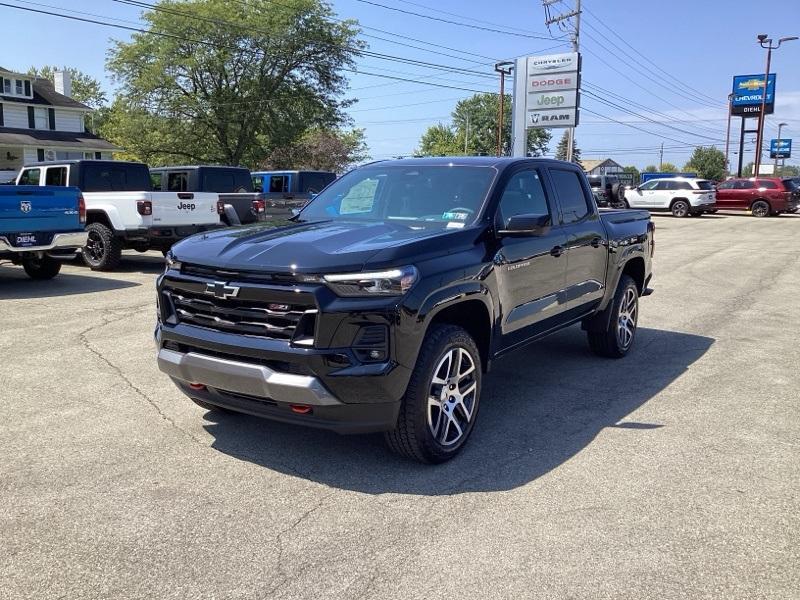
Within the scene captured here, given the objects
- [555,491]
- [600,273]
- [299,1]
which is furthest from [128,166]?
[299,1]

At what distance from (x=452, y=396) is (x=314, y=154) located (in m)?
48.6

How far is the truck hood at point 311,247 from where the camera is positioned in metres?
3.72

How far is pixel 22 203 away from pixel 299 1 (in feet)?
122

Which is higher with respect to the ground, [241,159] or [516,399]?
[241,159]

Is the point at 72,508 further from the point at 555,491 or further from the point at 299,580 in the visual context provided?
the point at 555,491

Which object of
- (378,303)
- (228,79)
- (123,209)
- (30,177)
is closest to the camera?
(378,303)

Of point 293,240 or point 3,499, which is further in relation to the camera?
point 293,240

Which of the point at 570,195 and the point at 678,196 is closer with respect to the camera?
the point at 570,195

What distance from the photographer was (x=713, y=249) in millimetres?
17969

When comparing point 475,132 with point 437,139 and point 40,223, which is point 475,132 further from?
point 40,223

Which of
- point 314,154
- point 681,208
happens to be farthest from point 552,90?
point 314,154

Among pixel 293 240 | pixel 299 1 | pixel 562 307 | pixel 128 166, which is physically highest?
pixel 299 1

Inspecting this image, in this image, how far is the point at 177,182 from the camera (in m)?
14.9

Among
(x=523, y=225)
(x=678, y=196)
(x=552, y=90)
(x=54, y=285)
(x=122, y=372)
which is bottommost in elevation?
(x=122, y=372)
